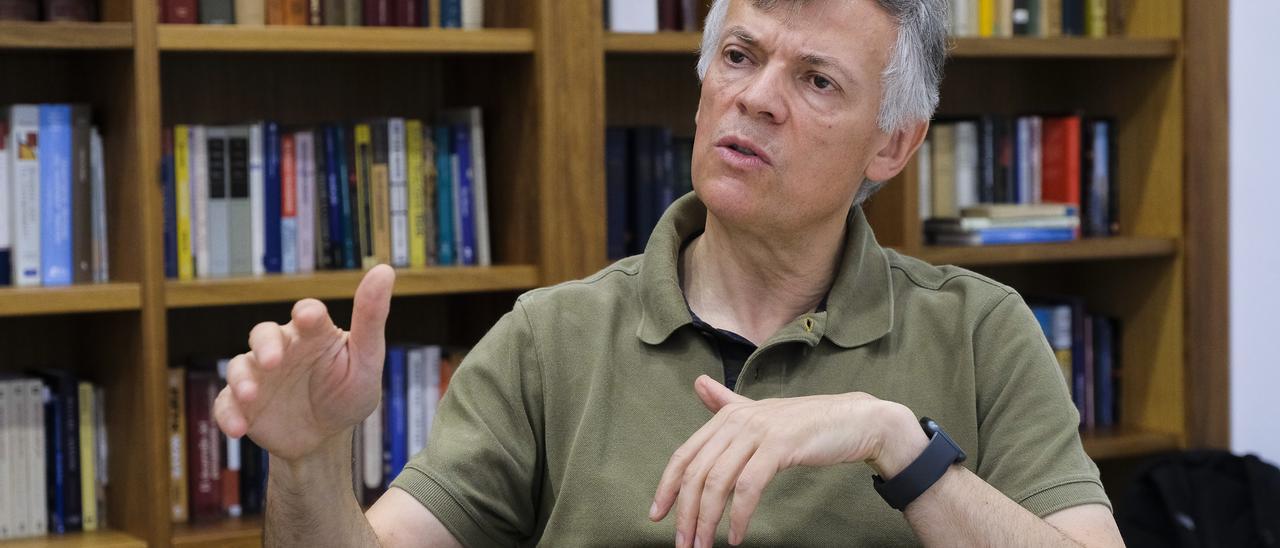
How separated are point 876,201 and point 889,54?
1.27 meters

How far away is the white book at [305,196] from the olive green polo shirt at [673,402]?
0.94 m

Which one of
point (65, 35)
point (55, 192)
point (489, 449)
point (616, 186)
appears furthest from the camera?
point (616, 186)

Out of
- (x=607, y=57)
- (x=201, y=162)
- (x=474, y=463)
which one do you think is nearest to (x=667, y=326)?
(x=474, y=463)

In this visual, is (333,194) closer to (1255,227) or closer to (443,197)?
(443,197)

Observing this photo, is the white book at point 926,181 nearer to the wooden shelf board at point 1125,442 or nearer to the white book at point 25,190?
the wooden shelf board at point 1125,442

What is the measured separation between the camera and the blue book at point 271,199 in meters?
2.41

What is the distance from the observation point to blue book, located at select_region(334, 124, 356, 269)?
8.09 ft

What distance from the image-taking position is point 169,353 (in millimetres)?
2605

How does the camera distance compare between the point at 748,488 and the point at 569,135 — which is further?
the point at 569,135

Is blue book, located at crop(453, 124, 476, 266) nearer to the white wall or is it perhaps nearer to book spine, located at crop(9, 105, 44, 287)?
book spine, located at crop(9, 105, 44, 287)

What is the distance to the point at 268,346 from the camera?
115 centimetres

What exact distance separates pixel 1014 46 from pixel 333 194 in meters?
1.35

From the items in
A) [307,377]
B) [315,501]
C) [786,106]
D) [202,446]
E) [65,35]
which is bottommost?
[202,446]

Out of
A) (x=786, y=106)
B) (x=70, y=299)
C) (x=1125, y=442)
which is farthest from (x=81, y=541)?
(x=1125, y=442)
